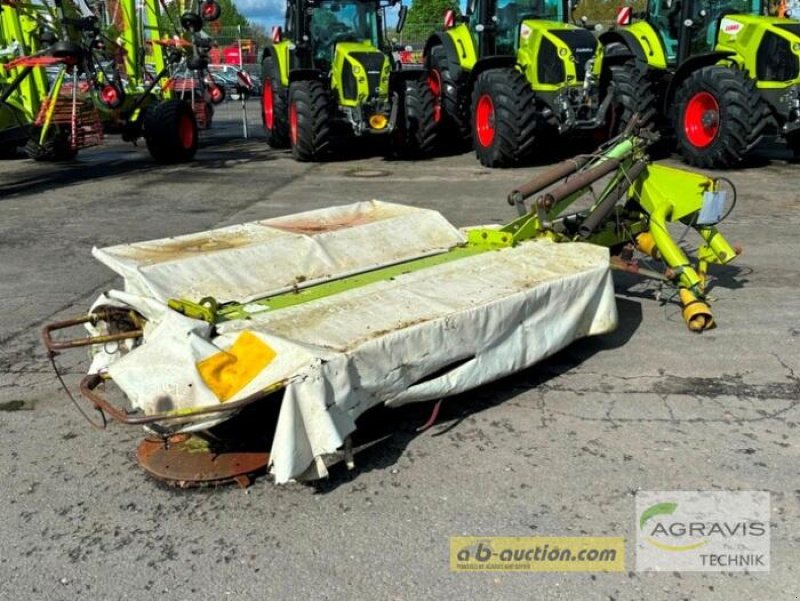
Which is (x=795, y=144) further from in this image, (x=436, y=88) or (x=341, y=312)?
(x=341, y=312)

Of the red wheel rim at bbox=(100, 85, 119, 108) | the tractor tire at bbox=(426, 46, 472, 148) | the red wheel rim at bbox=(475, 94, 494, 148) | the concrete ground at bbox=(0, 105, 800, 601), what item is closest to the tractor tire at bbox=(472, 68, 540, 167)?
the red wheel rim at bbox=(475, 94, 494, 148)

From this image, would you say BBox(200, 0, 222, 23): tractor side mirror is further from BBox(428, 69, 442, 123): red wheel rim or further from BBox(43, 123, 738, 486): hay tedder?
BBox(43, 123, 738, 486): hay tedder

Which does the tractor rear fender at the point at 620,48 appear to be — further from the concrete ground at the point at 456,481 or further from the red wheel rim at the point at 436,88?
the concrete ground at the point at 456,481

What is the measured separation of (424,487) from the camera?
129 inches

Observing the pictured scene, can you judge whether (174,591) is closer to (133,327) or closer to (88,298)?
(133,327)

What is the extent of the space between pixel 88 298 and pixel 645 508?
13.9 ft

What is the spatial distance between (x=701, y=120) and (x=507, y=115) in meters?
2.52

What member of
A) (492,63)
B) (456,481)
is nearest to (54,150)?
(492,63)

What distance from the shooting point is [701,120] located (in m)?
10.4

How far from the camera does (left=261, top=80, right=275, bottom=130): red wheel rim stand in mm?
14841

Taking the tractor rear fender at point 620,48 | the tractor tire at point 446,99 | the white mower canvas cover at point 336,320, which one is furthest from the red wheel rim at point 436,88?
the white mower canvas cover at point 336,320

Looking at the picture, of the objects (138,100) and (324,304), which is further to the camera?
(138,100)

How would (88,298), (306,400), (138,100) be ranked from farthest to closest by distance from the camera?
(138,100) < (88,298) < (306,400)

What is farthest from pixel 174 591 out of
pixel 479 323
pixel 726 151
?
pixel 726 151
